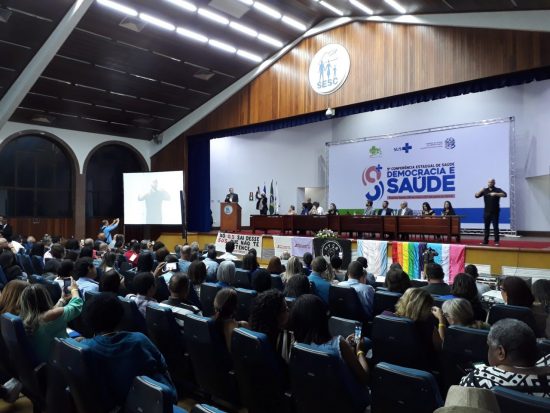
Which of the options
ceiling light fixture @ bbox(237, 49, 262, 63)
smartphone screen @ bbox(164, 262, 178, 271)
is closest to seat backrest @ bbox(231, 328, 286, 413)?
smartphone screen @ bbox(164, 262, 178, 271)

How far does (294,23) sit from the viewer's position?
9539 millimetres

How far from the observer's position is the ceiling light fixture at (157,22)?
818cm

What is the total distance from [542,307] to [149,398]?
284 cm

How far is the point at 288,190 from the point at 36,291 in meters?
12.9

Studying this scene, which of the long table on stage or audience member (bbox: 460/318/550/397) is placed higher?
the long table on stage

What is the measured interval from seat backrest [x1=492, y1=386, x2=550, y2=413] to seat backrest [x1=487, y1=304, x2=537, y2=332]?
1550 millimetres

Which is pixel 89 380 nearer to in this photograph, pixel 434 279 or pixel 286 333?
pixel 286 333

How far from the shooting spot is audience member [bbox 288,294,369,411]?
1984 mm

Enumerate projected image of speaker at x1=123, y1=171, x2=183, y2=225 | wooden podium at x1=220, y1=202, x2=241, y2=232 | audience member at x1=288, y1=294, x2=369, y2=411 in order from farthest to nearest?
projected image of speaker at x1=123, y1=171, x2=183, y2=225 → wooden podium at x1=220, y1=202, x2=241, y2=232 → audience member at x1=288, y1=294, x2=369, y2=411

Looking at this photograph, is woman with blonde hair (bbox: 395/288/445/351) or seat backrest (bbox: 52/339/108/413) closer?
seat backrest (bbox: 52/339/108/413)

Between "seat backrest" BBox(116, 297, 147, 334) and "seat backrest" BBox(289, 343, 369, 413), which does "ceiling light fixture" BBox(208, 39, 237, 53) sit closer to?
"seat backrest" BBox(116, 297, 147, 334)

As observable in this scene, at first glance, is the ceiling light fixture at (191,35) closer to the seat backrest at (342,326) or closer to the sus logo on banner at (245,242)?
the sus logo on banner at (245,242)

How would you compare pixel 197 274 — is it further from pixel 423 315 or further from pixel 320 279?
pixel 423 315

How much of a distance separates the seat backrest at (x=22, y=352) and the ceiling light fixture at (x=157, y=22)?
23.7 feet
